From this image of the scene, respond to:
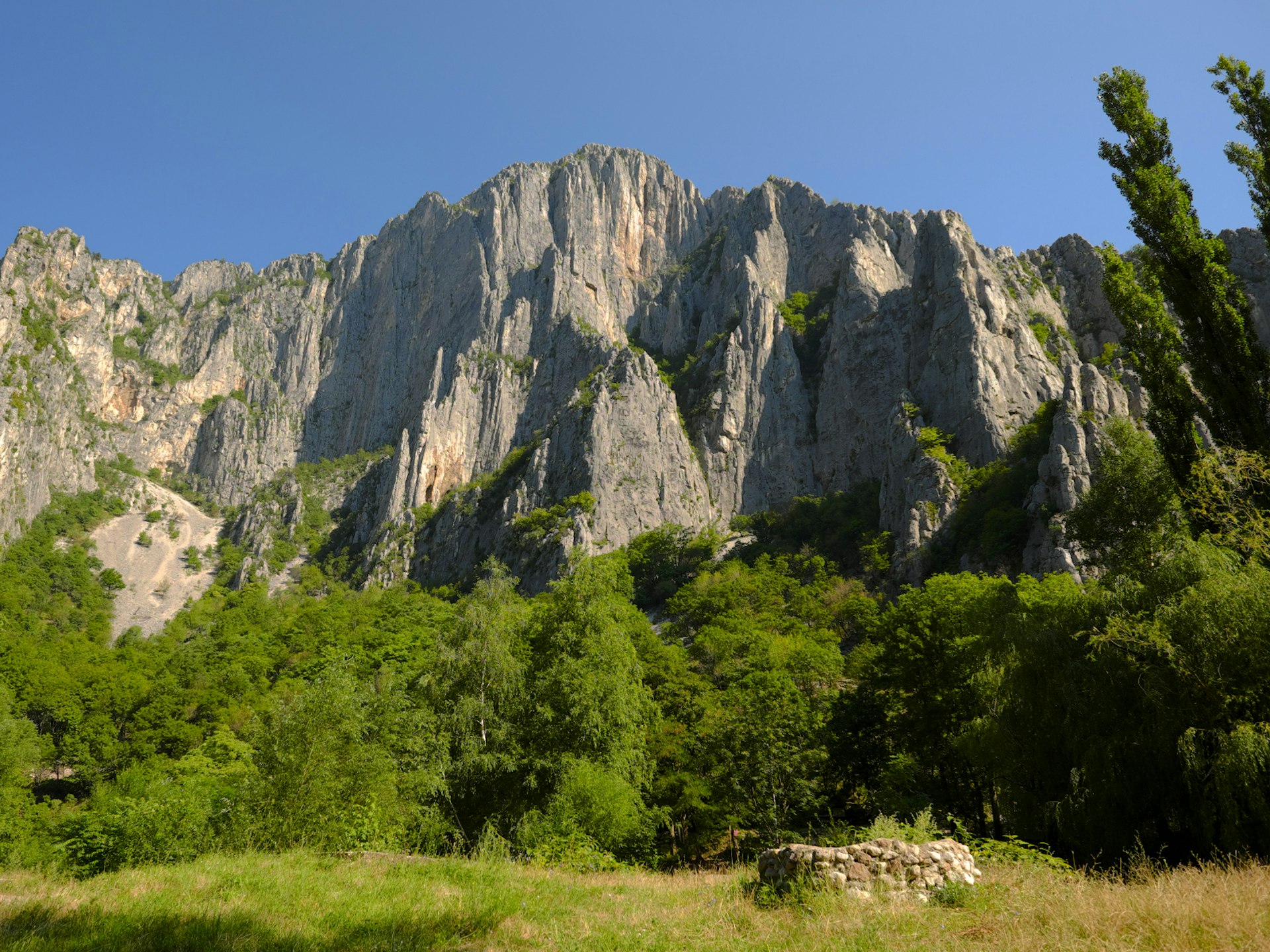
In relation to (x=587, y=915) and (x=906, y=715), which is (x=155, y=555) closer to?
(x=906, y=715)

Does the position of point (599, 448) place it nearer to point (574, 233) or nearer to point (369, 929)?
point (574, 233)

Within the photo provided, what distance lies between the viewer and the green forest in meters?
11.6


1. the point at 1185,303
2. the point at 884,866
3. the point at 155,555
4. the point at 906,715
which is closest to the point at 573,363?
the point at 155,555

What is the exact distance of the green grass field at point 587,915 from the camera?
677 cm

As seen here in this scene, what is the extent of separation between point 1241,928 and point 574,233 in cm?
11801

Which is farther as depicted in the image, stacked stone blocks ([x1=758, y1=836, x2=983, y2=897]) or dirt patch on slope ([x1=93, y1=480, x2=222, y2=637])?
dirt patch on slope ([x1=93, y1=480, x2=222, y2=637])

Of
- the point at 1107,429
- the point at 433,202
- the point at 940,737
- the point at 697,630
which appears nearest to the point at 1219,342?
the point at 1107,429

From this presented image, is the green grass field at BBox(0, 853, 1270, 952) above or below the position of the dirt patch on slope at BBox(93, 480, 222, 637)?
below

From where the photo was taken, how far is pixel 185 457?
118562 mm

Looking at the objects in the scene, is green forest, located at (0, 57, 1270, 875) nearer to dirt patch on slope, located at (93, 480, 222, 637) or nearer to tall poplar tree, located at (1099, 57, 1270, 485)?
tall poplar tree, located at (1099, 57, 1270, 485)

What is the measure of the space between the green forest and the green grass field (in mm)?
3188

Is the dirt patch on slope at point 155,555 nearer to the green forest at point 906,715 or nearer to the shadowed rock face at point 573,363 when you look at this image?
the shadowed rock face at point 573,363

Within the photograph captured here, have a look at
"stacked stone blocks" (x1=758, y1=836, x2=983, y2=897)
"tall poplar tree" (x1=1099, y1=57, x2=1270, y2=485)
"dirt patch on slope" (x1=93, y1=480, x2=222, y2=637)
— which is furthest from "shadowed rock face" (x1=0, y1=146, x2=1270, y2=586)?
"stacked stone blocks" (x1=758, y1=836, x2=983, y2=897)

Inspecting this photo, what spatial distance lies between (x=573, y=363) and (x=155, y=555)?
6305cm
